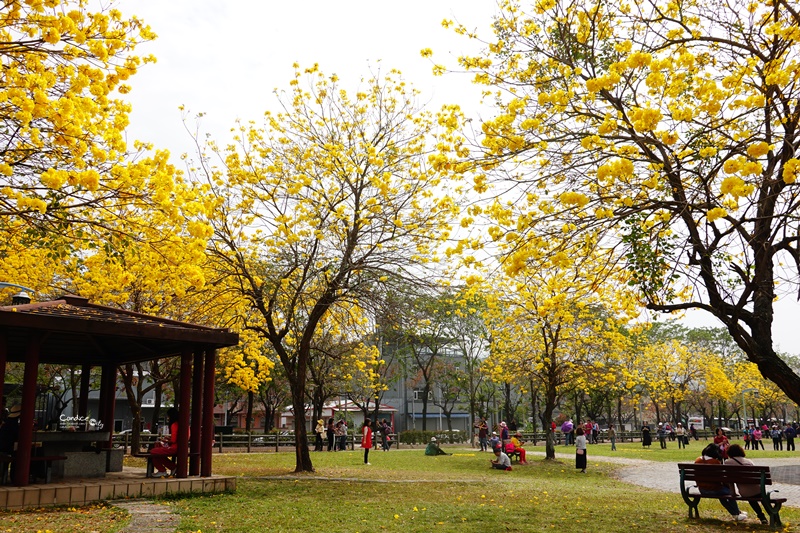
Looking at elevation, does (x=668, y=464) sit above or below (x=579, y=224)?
below

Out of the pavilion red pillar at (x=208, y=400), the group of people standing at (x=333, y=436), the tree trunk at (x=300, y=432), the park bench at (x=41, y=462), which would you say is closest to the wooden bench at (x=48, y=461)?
the park bench at (x=41, y=462)

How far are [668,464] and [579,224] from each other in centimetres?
1792

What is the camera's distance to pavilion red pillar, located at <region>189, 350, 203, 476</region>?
10742mm

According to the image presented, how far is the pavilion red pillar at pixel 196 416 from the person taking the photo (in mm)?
10742

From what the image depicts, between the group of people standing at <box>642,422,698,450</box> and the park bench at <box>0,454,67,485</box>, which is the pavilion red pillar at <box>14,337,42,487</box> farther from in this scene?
the group of people standing at <box>642,422,698,450</box>

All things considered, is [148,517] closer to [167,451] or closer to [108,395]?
[167,451]

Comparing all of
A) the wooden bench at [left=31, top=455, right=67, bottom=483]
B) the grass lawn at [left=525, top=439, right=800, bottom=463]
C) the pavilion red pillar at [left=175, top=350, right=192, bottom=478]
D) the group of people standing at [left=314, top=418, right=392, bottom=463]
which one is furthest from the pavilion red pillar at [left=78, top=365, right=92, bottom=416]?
the grass lawn at [left=525, top=439, right=800, bottom=463]

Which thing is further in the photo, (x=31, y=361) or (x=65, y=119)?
(x=31, y=361)

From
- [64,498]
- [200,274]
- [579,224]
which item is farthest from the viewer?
[200,274]

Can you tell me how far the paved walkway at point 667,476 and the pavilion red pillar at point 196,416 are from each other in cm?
961

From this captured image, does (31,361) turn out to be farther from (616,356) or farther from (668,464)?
(668,464)

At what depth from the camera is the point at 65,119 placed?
6.75 metres

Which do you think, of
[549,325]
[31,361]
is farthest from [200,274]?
[549,325]

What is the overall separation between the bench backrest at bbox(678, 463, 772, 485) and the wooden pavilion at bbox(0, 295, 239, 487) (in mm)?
7092
